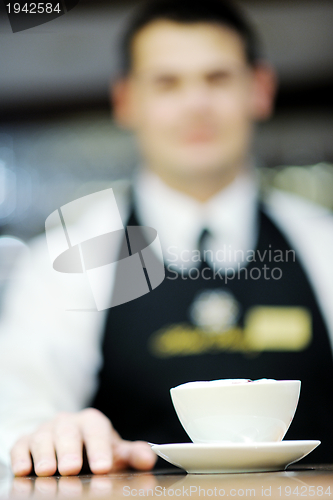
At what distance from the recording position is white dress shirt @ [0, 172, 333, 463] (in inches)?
58.1


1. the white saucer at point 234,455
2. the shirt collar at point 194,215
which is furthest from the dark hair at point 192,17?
the white saucer at point 234,455

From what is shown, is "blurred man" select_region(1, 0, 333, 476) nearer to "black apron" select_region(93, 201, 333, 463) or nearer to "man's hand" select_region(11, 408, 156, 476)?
"black apron" select_region(93, 201, 333, 463)

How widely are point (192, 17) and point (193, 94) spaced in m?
0.26

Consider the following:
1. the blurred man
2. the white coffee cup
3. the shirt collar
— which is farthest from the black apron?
the white coffee cup

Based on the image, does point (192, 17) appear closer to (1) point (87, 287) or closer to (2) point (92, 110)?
(2) point (92, 110)

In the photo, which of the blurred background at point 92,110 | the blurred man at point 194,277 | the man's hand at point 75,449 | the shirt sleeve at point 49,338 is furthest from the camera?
the blurred background at point 92,110

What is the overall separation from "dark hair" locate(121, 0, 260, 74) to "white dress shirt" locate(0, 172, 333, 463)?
19.0 inches

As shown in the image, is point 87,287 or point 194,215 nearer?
point 87,287

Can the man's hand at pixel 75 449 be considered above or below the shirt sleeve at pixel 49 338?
above

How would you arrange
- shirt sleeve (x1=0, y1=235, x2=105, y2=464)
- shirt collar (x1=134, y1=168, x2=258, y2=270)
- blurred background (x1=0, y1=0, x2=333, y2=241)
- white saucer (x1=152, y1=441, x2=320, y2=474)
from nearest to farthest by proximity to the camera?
white saucer (x1=152, y1=441, x2=320, y2=474) < shirt sleeve (x1=0, y1=235, x2=105, y2=464) < shirt collar (x1=134, y1=168, x2=258, y2=270) < blurred background (x1=0, y1=0, x2=333, y2=241)

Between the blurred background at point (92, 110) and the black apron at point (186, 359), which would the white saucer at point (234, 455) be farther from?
the blurred background at point (92, 110)

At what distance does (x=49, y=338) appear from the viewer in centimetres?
158

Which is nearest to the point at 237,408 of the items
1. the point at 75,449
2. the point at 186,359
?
the point at 75,449

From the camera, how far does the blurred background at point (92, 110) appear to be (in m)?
2.05
